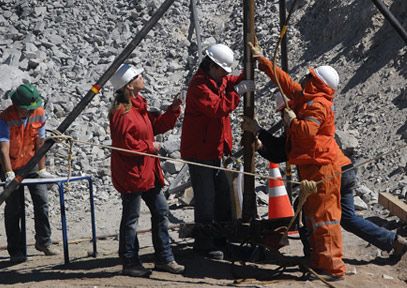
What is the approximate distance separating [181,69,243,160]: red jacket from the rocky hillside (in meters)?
3.10

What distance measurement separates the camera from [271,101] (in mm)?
13773

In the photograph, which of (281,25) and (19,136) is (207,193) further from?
(19,136)

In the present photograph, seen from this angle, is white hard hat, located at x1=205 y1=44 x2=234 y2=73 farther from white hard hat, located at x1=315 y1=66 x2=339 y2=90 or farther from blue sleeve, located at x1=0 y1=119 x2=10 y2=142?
blue sleeve, located at x1=0 y1=119 x2=10 y2=142

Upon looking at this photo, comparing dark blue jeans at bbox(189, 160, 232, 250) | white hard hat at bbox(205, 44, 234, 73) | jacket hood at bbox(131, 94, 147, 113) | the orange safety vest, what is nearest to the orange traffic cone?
dark blue jeans at bbox(189, 160, 232, 250)

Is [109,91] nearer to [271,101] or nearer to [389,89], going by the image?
[271,101]

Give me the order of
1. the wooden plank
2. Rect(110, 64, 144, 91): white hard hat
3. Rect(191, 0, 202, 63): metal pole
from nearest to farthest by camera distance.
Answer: Rect(110, 64, 144, 91): white hard hat → the wooden plank → Rect(191, 0, 202, 63): metal pole

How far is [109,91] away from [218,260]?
688 cm

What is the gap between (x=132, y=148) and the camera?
24.5 ft

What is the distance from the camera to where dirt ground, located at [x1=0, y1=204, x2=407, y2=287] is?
24.7ft

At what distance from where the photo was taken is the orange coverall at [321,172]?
292 inches

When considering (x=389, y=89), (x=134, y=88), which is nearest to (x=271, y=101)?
(x=389, y=89)

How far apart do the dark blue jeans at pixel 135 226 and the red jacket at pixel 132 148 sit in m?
0.11

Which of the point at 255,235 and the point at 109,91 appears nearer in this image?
the point at 255,235

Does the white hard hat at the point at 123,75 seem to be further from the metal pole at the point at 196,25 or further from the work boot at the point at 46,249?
the metal pole at the point at 196,25
